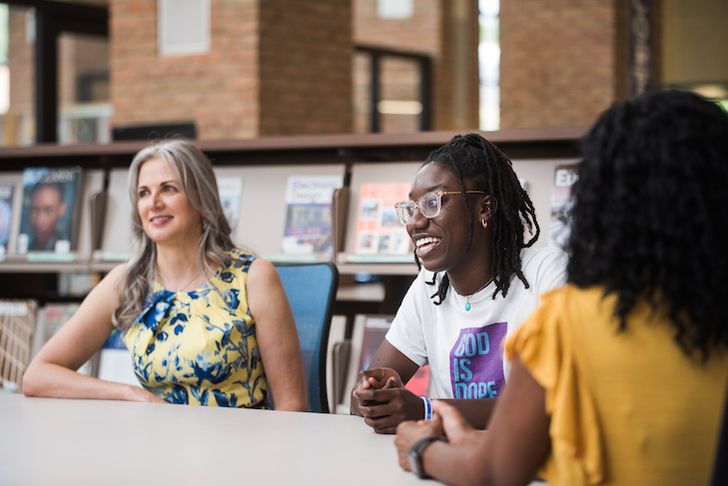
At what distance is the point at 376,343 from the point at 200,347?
3.84ft

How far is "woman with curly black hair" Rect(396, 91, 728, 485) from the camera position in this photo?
45.7 inches

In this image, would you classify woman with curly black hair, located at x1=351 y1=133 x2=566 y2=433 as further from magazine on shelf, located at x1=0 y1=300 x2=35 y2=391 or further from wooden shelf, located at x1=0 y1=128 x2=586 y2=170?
magazine on shelf, located at x1=0 y1=300 x2=35 y2=391

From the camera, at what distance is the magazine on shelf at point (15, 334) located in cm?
398

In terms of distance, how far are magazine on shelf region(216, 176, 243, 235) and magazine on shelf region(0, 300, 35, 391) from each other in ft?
3.23

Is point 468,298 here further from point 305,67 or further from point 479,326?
point 305,67

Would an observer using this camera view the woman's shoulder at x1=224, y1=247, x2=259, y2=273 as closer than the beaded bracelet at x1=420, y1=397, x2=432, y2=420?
No

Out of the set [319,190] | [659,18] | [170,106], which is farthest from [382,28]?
[319,190]

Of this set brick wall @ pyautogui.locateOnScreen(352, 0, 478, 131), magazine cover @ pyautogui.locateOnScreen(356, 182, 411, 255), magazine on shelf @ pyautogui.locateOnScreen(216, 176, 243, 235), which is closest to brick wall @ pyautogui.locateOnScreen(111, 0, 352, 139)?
magazine on shelf @ pyautogui.locateOnScreen(216, 176, 243, 235)

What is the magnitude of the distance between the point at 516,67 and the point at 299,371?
891cm

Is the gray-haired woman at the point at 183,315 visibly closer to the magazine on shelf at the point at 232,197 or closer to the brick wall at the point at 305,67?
the magazine on shelf at the point at 232,197

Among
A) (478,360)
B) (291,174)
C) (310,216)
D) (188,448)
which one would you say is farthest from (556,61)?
(188,448)

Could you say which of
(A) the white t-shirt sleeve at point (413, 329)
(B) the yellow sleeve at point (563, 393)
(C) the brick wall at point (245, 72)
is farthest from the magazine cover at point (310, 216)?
A: (C) the brick wall at point (245, 72)

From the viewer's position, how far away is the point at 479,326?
202 cm

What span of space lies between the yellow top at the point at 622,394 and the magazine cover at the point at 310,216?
2.34 metres
